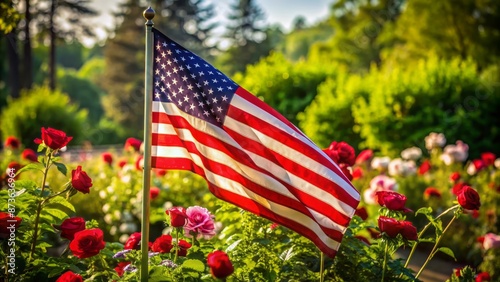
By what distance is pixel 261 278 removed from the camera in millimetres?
3031

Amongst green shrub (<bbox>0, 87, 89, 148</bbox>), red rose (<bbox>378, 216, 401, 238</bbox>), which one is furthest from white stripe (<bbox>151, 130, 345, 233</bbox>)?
green shrub (<bbox>0, 87, 89, 148</bbox>)

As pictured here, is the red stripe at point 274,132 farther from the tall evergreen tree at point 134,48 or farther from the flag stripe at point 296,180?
the tall evergreen tree at point 134,48

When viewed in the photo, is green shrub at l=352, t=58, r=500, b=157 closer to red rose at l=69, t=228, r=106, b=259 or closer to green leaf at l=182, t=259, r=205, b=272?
green leaf at l=182, t=259, r=205, b=272

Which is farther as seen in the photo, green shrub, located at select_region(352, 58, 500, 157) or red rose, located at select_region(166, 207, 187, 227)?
green shrub, located at select_region(352, 58, 500, 157)

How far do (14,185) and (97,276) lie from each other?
0.75 m

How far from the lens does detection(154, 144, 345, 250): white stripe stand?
9.27ft

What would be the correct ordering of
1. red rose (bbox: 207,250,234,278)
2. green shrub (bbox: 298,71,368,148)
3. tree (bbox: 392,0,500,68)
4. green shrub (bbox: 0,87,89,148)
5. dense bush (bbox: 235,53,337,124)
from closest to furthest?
red rose (bbox: 207,250,234,278), green shrub (bbox: 298,71,368,148), dense bush (bbox: 235,53,337,124), green shrub (bbox: 0,87,89,148), tree (bbox: 392,0,500,68)

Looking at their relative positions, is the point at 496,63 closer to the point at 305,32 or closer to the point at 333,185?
the point at 333,185

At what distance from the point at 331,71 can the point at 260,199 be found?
1287cm

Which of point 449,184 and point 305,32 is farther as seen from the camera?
point 305,32

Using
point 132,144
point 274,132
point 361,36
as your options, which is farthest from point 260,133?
point 361,36

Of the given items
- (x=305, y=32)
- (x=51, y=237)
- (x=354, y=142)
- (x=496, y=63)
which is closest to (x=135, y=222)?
(x=51, y=237)

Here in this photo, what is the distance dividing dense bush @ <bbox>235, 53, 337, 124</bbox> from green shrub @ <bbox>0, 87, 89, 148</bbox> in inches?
222

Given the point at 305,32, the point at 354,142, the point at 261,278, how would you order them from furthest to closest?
1. the point at 305,32
2. the point at 354,142
3. the point at 261,278
